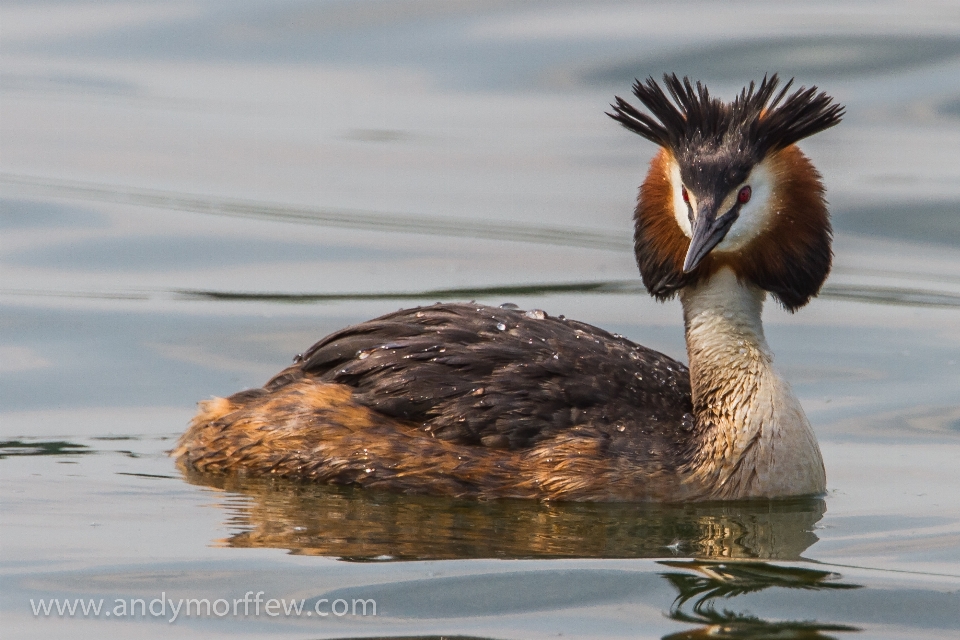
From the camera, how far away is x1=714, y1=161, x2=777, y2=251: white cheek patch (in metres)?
7.82

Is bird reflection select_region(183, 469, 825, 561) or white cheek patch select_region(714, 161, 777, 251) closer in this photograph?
bird reflection select_region(183, 469, 825, 561)

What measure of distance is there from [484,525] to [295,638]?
1587 mm

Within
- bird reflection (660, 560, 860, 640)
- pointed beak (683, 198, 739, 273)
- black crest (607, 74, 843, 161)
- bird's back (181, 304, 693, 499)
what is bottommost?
bird reflection (660, 560, 860, 640)

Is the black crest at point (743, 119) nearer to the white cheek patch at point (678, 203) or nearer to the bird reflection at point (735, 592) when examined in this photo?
the white cheek patch at point (678, 203)

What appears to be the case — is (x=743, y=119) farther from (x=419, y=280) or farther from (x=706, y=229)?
(x=419, y=280)

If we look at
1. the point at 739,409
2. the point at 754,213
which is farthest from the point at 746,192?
the point at 739,409

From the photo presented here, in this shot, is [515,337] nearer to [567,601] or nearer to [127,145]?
[567,601]

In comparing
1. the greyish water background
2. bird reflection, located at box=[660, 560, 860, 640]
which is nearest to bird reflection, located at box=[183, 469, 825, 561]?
the greyish water background

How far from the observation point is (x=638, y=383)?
314 inches

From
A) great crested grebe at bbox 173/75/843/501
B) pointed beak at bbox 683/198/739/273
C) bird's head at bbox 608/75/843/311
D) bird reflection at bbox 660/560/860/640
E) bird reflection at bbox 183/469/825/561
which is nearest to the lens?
bird reflection at bbox 660/560/860/640

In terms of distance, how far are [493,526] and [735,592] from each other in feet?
4.26

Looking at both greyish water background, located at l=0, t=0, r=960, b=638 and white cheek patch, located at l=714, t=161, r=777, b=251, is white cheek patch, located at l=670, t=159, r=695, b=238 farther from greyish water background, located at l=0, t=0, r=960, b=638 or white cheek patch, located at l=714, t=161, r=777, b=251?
greyish water background, located at l=0, t=0, r=960, b=638

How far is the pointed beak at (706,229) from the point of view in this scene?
759 centimetres

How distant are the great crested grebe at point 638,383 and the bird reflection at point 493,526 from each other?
0.10 m
